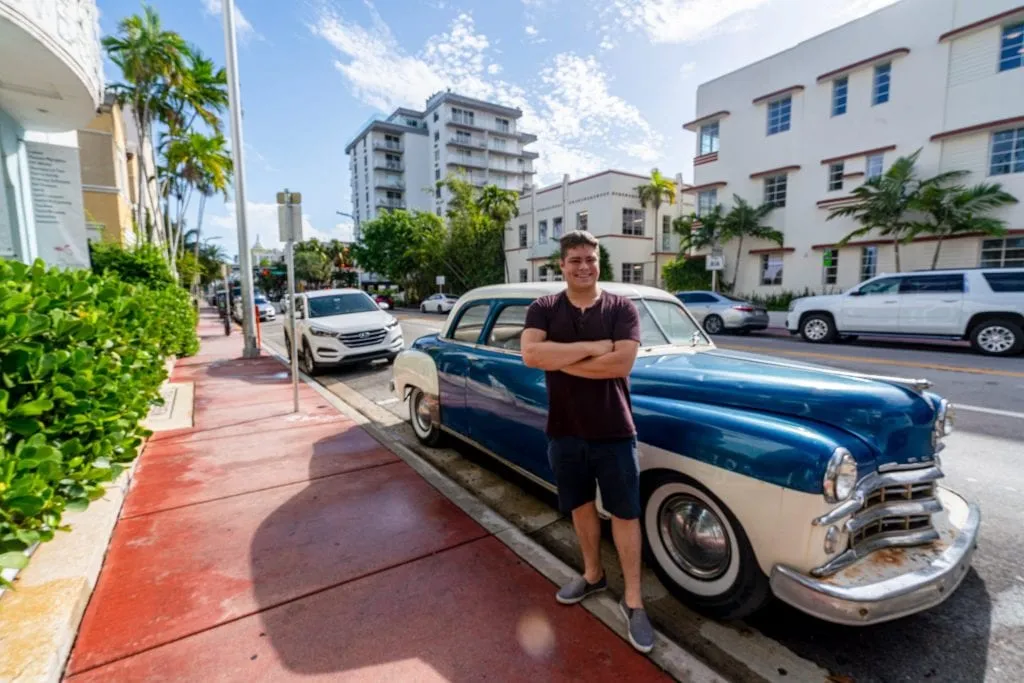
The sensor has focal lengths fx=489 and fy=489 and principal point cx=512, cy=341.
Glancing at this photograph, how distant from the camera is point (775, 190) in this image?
1980cm

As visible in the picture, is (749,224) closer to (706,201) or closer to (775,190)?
(775,190)

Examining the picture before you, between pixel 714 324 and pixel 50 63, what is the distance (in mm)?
15180

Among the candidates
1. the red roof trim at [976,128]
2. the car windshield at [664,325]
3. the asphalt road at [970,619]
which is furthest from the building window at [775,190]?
the car windshield at [664,325]

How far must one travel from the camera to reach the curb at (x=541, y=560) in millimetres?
2146

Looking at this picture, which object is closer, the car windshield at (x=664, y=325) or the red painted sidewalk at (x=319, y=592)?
the red painted sidewalk at (x=319, y=592)

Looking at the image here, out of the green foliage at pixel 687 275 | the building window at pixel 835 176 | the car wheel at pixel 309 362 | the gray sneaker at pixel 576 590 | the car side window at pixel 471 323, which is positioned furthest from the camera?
the green foliage at pixel 687 275

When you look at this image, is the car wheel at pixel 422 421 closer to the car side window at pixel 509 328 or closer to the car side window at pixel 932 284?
the car side window at pixel 509 328

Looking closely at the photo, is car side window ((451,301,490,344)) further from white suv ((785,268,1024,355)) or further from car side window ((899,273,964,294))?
car side window ((899,273,964,294))

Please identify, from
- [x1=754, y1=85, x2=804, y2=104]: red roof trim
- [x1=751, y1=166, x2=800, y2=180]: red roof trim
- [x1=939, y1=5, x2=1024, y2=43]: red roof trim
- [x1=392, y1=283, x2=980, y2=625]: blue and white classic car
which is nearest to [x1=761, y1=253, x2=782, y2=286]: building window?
[x1=751, y1=166, x2=800, y2=180]: red roof trim

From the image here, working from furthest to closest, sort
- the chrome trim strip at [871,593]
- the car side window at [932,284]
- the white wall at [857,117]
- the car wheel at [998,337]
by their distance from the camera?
the white wall at [857,117] < the car side window at [932,284] < the car wheel at [998,337] < the chrome trim strip at [871,593]

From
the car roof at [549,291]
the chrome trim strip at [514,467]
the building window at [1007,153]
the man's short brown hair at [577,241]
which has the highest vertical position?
the building window at [1007,153]

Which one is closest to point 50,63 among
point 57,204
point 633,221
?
point 57,204

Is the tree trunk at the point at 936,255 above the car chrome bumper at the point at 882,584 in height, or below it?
above

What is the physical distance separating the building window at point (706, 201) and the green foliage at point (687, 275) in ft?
7.21
